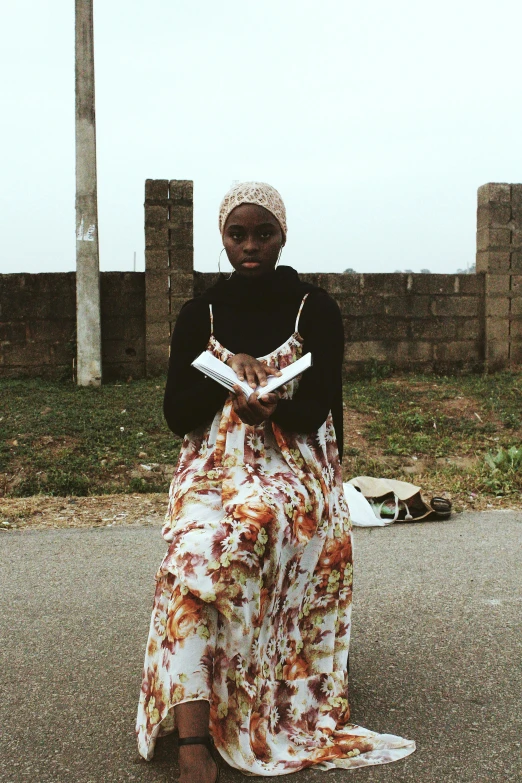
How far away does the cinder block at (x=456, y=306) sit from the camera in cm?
1166

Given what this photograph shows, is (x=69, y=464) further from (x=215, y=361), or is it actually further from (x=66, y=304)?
(x=215, y=361)

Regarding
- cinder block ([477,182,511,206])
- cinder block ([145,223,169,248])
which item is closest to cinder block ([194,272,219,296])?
cinder block ([145,223,169,248])

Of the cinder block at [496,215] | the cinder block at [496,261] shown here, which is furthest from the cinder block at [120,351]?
the cinder block at [496,215]

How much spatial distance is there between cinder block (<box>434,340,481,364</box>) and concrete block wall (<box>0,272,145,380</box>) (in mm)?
4109

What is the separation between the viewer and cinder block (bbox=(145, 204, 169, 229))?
11008 millimetres

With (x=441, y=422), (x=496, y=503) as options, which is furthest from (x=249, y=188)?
(x=441, y=422)

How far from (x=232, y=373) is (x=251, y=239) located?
1.76ft

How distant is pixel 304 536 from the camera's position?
2.62 m

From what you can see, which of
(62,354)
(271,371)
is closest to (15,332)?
(62,354)

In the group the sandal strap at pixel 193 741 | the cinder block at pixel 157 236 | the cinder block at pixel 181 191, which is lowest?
the sandal strap at pixel 193 741

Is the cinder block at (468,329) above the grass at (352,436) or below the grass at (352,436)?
above

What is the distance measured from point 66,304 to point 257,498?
908 cm

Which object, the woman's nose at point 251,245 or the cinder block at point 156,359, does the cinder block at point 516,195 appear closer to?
Answer: the cinder block at point 156,359

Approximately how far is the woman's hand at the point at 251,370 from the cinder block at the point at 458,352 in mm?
9315
